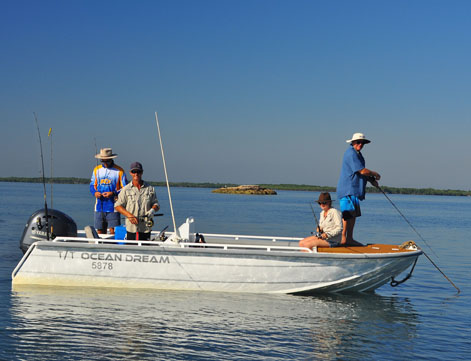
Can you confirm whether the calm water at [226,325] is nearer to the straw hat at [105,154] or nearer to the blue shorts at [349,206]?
the blue shorts at [349,206]

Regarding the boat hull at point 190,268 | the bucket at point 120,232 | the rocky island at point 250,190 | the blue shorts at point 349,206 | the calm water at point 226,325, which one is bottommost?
the rocky island at point 250,190

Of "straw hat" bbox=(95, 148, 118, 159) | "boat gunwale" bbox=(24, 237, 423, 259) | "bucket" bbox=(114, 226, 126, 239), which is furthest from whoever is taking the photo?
"straw hat" bbox=(95, 148, 118, 159)

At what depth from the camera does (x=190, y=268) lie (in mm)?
8484

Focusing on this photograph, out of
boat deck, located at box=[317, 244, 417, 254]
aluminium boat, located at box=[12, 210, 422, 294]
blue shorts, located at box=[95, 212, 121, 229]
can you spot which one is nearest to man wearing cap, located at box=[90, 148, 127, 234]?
blue shorts, located at box=[95, 212, 121, 229]

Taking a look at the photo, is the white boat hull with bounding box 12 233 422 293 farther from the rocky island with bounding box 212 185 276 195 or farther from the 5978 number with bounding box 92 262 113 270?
the rocky island with bounding box 212 185 276 195

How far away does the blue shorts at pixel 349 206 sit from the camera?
875cm

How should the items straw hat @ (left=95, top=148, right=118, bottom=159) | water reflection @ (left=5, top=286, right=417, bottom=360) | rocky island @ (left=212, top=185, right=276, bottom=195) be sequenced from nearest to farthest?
water reflection @ (left=5, top=286, right=417, bottom=360)
straw hat @ (left=95, top=148, right=118, bottom=159)
rocky island @ (left=212, top=185, right=276, bottom=195)

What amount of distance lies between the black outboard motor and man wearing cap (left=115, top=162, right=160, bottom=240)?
4.79 feet

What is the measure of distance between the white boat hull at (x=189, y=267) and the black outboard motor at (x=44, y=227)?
1.00 m

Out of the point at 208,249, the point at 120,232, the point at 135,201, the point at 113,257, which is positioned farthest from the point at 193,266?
the point at 120,232

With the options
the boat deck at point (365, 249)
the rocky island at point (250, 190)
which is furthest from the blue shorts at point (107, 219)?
the rocky island at point (250, 190)

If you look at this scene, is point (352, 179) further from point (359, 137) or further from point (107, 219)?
point (107, 219)

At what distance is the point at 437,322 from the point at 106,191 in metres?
5.51

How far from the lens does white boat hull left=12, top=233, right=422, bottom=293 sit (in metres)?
8.39
